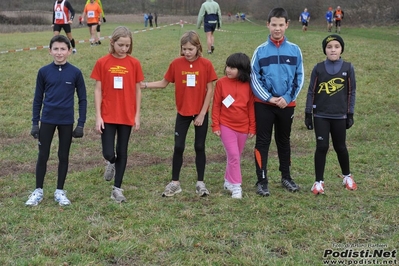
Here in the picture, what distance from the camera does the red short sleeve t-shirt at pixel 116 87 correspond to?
5344 mm

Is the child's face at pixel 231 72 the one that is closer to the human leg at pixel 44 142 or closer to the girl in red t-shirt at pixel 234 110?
Answer: the girl in red t-shirt at pixel 234 110

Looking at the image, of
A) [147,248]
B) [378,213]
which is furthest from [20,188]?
[378,213]

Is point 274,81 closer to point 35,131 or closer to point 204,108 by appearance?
point 204,108

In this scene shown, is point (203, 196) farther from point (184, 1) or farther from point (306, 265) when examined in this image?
point (184, 1)

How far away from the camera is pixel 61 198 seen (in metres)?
5.34

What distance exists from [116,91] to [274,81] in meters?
1.72

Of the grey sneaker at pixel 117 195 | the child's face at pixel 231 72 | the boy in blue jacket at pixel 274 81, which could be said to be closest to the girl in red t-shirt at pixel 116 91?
the grey sneaker at pixel 117 195

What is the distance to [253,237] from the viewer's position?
4402mm

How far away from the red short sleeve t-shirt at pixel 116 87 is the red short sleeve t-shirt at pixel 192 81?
1.73 ft

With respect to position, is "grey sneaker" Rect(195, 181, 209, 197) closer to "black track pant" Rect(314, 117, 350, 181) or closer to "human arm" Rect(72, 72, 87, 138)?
"black track pant" Rect(314, 117, 350, 181)

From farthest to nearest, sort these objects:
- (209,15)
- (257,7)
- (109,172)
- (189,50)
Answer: (257,7)
(209,15)
(109,172)
(189,50)

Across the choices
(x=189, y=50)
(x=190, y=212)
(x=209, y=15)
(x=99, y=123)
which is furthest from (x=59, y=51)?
(x=209, y=15)

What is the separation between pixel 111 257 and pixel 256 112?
8.00 feet

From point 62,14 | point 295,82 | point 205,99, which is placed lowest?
point 205,99
